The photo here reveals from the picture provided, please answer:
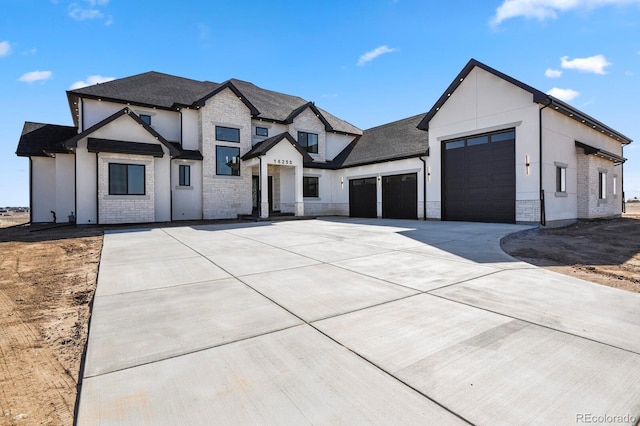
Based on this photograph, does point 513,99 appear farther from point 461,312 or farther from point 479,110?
point 461,312

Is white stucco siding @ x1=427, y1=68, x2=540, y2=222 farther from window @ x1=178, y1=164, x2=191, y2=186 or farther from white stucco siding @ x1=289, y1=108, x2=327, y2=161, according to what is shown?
window @ x1=178, y1=164, x2=191, y2=186

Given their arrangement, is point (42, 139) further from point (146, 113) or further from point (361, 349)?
point (361, 349)

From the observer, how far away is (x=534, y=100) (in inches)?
→ 527

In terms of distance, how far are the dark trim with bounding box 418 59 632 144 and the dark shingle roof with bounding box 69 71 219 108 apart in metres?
15.0

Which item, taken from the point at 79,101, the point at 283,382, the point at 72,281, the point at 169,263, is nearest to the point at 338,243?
the point at 169,263

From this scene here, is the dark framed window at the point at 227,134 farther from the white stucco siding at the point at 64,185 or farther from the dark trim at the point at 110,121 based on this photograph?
the white stucco siding at the point at 64,185

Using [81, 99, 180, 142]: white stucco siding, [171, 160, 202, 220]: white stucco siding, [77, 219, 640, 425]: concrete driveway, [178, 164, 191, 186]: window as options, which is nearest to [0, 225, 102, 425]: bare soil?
[77, 219, 640, 425]: concrete driveway

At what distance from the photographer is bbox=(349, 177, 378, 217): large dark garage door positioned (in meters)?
21.8

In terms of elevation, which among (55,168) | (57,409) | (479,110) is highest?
(479,110)

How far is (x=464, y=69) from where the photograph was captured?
15.7 metres

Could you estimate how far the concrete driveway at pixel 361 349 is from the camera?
2059 millimetres

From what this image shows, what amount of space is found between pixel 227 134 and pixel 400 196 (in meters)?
12.1

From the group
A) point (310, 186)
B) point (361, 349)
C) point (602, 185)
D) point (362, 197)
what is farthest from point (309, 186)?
point (361, 349)

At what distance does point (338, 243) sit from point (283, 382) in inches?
268
